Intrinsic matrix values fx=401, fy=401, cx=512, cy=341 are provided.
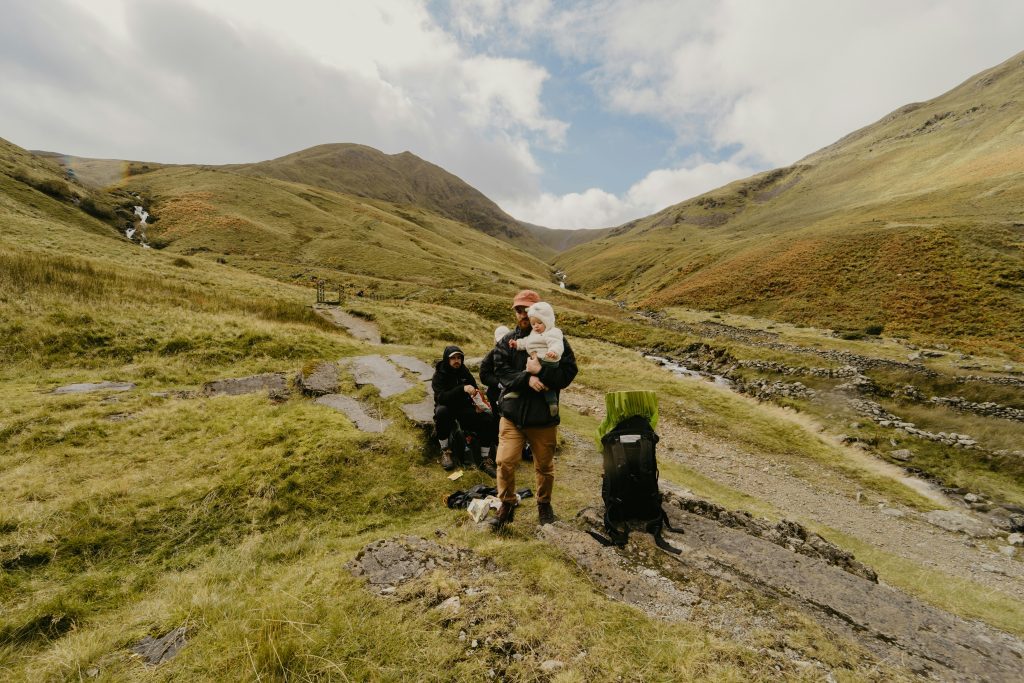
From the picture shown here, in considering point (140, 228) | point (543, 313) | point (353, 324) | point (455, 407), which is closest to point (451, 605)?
point (543, 313)

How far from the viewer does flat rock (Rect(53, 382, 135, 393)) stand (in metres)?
10.5

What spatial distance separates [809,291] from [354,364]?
63.0 m

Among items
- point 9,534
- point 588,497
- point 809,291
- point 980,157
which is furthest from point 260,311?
point 980,157

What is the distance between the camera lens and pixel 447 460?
8.80 meters

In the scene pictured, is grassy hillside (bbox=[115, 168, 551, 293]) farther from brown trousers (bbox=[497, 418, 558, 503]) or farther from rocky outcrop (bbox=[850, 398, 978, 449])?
brown trousers (bbox=[497, 418, 558, 503])

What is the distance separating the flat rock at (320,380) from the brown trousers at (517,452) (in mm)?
7313

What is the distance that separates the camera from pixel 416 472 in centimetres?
827

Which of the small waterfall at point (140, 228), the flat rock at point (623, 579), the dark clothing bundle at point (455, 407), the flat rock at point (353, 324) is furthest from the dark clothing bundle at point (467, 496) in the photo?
the small waterfall at point (140, 228)

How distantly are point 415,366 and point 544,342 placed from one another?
972 centimetres

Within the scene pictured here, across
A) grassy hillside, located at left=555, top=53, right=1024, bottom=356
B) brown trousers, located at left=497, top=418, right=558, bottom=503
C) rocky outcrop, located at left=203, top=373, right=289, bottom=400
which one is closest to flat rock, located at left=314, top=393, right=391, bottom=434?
rocky outcrop, located at left=203, top=373, right=289, bottom=400

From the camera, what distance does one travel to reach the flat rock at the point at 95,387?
1050cm

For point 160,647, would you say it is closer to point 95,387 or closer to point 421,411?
point 421,411

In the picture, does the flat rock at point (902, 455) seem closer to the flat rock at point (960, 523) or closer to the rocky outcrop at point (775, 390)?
the flat rock at point (960, 523)

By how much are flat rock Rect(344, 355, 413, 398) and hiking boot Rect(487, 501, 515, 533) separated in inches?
249
